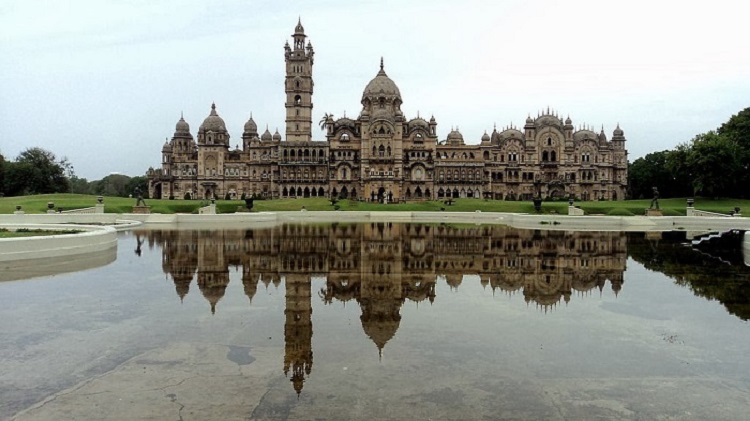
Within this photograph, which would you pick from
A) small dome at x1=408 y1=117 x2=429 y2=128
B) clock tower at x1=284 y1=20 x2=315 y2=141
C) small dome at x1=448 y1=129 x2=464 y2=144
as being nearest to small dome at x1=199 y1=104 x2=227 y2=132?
clock tower at x1=284 y1=20 x2=315 y2=141

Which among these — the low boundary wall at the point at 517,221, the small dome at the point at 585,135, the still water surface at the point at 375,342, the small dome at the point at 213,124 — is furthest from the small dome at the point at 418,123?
the still water surface at the point at 375,342

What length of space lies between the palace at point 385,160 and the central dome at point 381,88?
0.17 m

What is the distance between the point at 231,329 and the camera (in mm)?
9617

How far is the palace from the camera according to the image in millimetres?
87750

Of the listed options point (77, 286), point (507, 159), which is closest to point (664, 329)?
point (77, 286)

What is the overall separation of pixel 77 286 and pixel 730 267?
18449mm

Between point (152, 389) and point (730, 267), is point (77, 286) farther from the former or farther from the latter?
point (730, 267)

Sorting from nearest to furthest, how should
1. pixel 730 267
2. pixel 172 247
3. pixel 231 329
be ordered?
pixel 231 329 < pixel 730 267 < pixel 172 247

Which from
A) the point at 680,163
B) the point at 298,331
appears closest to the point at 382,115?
the point at 680,163

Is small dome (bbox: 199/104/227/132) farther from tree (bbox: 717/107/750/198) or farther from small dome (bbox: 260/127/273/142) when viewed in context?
tree (bbox: 717/107/750/198)

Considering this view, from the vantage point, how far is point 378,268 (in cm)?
1623

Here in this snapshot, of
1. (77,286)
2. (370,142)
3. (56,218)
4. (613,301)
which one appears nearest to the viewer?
(613,301)

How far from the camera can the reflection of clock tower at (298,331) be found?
299 inches

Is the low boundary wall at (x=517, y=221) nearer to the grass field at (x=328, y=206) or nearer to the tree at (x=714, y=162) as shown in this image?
the grass field at (x=328, y=206)
